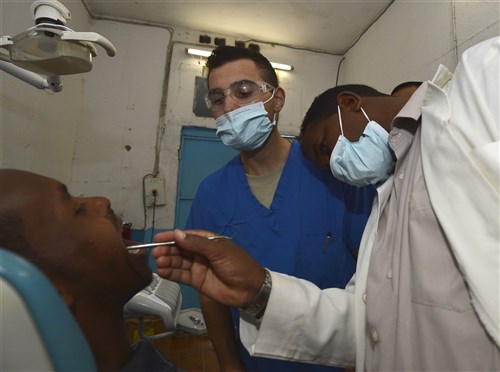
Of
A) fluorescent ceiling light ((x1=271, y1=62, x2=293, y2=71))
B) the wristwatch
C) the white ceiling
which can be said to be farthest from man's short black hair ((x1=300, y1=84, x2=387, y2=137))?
fluorescent ceiling light ((x1=271, y1=62, x2=293, y2=71))

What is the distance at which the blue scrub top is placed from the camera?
3.39 ft

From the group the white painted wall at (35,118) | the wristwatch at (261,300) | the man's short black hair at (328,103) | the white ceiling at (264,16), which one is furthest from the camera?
the white ceiling at (264,16)

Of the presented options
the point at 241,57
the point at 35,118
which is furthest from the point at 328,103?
the point at 35,118

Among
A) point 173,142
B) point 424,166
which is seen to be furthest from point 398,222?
point 173,142

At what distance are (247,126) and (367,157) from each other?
19.3 inches

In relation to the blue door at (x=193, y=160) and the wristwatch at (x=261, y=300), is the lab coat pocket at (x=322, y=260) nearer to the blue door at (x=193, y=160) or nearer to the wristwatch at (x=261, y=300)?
the wristwatch at (x=261, y=300)

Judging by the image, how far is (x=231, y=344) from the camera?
40.4 inches

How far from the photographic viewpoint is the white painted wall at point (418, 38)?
1563 millimetres

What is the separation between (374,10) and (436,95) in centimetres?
237

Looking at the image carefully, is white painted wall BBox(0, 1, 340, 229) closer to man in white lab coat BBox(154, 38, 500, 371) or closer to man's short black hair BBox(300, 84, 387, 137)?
man's short black hair BBox(300, 84, 387, 137)

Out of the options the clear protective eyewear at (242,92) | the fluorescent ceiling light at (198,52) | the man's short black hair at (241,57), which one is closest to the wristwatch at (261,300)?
the clear protective eyewear at (242,92)

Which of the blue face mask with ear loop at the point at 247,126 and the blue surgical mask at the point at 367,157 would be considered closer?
the blue surgical mask at the point at 367,157

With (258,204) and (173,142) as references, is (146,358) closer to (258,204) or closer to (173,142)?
(258,204)

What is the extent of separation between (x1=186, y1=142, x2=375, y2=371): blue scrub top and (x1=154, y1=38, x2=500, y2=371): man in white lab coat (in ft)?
0.67
